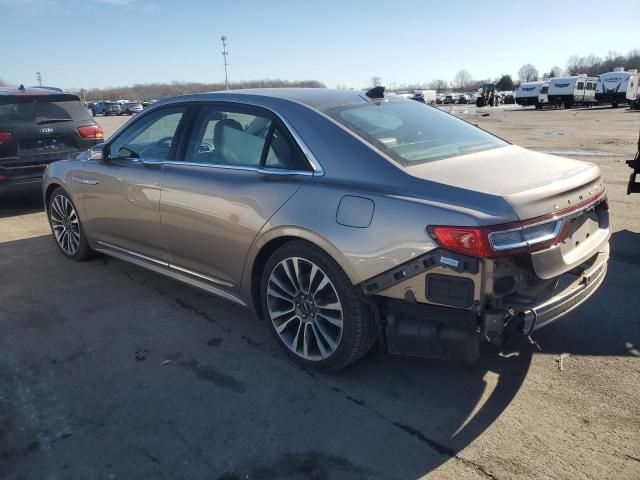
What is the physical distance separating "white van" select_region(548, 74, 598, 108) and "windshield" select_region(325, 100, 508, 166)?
45751 millimetres

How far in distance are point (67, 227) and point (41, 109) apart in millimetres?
3117

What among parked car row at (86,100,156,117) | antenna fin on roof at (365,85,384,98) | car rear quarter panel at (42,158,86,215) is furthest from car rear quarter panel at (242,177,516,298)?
parked car row at (86,100,156,117)

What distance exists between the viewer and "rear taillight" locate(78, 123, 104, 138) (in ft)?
25.6

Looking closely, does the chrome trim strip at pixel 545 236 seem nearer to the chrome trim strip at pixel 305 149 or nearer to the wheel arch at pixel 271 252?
the wheel arch at pixel 271 252

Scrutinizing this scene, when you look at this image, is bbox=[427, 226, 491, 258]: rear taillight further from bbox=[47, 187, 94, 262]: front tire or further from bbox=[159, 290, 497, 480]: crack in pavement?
bbox=[47, 187, 94, 262]: front tire

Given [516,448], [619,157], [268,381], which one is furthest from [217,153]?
[619,157]

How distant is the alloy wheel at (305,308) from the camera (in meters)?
3.08

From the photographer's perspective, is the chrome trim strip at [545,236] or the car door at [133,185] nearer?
the chrome trim strip at [545,236]

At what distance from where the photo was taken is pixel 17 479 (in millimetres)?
2420

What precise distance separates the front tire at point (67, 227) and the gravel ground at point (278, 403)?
1015mm

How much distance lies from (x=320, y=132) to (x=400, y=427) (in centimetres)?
173

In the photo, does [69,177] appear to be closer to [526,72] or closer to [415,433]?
[415,433]

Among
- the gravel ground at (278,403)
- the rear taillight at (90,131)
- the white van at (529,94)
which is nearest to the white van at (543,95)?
the white van at (529,94)

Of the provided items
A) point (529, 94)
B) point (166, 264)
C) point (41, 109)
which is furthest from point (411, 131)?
point (529, 94)
